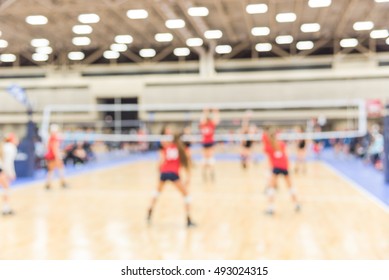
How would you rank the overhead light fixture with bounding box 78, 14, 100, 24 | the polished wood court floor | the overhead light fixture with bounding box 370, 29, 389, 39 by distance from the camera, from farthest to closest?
the polished wood court floor → the overhead light fixture with bounding box 78, 14, 100, 24 → the overhead light fixture with bounding box 370, 29, 389, 39

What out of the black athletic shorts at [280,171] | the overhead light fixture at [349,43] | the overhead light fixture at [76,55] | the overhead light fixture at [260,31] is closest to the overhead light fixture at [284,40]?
the overhead light fixture at [260,31]

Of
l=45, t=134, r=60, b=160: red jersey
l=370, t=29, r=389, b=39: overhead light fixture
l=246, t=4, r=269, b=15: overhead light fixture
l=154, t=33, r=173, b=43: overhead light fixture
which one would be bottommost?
l=45, t=134, r=60, b=160: red jersey

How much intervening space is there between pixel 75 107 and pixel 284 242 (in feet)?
13.7

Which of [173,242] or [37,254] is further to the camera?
[173,242]

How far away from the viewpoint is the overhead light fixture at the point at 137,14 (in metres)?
4.19

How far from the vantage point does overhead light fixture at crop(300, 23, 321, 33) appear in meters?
4.04

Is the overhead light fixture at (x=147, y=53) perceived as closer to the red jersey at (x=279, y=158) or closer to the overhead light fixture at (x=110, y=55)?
the overhead light fixture at (x=110, y=55)

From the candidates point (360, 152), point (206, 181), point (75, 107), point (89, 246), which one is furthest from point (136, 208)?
point (360, 152)

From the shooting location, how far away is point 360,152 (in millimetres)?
14930

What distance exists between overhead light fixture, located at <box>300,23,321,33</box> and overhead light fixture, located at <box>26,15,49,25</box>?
2.16 m

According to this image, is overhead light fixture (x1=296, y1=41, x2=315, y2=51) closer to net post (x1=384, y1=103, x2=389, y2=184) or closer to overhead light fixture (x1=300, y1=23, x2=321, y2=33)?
overhead light fixture (x1=300, y1=23, x2=321, y2=33)

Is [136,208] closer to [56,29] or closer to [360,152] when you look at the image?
[56,29]

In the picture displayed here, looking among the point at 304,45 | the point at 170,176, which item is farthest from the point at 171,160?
the point at 304,45

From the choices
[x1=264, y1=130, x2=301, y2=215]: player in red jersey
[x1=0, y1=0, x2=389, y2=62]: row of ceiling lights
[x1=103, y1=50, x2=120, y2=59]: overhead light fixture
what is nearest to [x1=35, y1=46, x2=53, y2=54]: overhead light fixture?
[x1=0, y1=0, x2=389, y2=62]: row of ceiling lights
